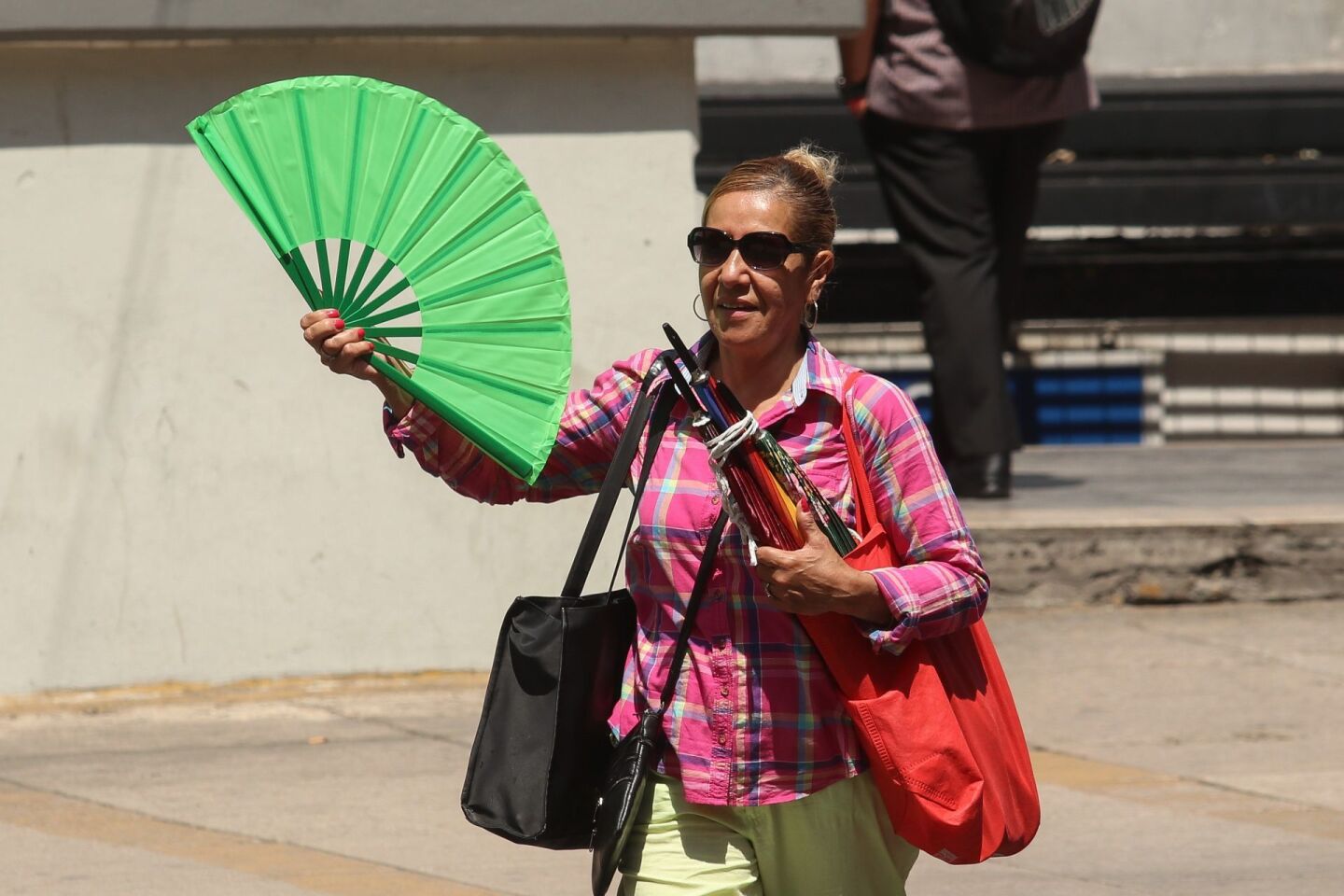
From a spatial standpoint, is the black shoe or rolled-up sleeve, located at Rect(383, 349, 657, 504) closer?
rolled-up sleeve, located at Rect(383, 349, 657, 504)

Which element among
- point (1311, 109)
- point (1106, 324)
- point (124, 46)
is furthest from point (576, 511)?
point (1311, 109)

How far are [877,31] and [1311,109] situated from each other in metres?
5.20

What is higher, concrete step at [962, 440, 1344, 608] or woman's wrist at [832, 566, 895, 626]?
woman's wrist at [832, 566, 895, 626]

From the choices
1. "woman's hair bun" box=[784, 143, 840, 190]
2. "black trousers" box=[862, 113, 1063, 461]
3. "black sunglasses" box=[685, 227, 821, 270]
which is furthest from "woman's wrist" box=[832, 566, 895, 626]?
"black trousers" box=[862, 113, 1063, 461]

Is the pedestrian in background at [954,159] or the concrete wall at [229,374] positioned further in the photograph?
the pedestrian in background at [954,159]

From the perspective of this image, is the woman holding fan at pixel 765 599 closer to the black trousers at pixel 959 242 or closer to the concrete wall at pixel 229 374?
the concrete wall at pixel 229 374

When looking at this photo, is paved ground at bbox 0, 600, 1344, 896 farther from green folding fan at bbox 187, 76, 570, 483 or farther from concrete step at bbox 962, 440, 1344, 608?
green folding fan at bbox 187, 76, 570, 483

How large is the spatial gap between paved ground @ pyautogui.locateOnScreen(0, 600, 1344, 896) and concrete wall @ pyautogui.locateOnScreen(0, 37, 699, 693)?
0.23 metres

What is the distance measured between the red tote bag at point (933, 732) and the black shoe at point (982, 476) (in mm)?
4595

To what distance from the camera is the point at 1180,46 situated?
12789mm

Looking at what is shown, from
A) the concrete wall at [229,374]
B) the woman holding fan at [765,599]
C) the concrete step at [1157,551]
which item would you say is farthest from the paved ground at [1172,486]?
the woman holding fan at [765,599]

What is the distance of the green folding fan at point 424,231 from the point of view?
126 inches

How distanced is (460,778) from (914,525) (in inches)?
110

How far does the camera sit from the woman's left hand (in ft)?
9.99
